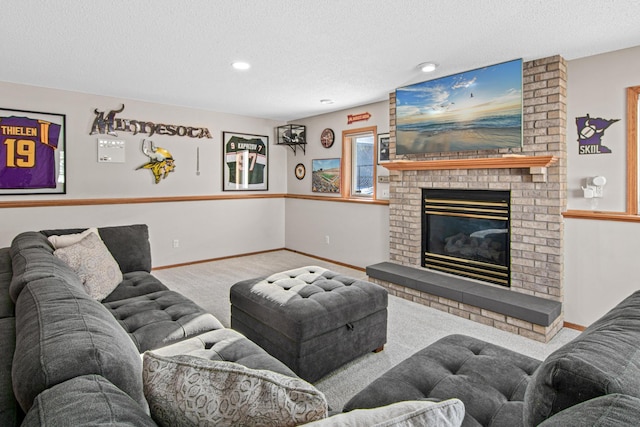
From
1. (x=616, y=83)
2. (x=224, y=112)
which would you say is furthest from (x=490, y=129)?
(x=224, y=112)

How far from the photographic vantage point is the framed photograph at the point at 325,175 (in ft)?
18.1

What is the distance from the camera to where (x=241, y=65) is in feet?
10.9

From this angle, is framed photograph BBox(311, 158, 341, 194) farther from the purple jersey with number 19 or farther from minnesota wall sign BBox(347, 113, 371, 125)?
the purple jersey with number 19

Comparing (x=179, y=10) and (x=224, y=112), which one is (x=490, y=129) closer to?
(x=179, y=10)

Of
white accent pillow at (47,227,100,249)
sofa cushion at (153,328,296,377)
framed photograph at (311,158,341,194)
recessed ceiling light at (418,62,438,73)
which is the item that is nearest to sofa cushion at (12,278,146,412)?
sofa cushion at (153,328,296,377)

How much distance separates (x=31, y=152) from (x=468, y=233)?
4954mm

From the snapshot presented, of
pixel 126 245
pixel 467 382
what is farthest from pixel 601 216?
pixel 126 245

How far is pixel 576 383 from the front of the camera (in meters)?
0.85

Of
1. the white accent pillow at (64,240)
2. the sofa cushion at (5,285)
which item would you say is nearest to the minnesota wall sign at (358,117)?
the white accent pillow at (64,240)

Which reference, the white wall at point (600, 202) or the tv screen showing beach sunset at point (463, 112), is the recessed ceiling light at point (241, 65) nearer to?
the tv screen showing beach sunset at point (463, 112)

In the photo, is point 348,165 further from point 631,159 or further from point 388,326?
point 631,159

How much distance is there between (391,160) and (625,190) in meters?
2.20

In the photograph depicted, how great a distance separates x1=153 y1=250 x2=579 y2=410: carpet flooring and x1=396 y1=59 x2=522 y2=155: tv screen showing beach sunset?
5.51ft

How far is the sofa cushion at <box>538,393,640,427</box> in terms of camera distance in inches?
25.3
